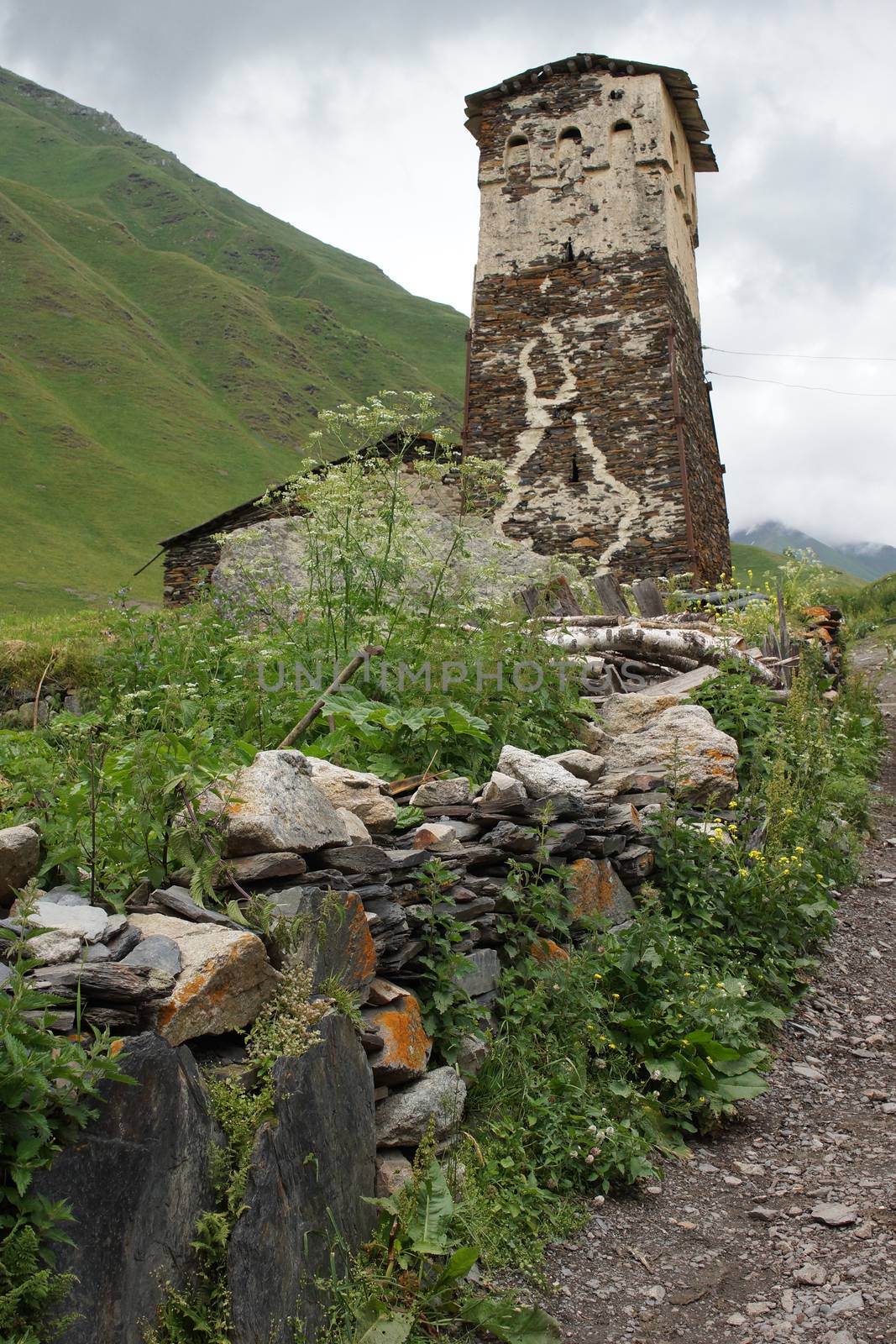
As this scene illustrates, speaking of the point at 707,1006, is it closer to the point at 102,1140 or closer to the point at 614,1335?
the point at 614,1335

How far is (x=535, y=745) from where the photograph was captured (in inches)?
248

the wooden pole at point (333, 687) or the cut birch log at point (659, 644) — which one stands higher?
the cut birch log at point (659, 644)

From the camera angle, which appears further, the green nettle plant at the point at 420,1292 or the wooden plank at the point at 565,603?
the wooden plank at the point at 565,603

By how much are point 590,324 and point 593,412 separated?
151cm

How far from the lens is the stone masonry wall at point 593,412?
15969 mm

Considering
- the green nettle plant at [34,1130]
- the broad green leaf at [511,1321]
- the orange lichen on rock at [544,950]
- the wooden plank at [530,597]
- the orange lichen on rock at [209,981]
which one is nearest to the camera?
the green nettle plant at [34,1130]

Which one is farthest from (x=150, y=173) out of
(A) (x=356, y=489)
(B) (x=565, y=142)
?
(A) (x=356, y=489)

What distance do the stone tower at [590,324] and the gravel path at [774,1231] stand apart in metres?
11.2

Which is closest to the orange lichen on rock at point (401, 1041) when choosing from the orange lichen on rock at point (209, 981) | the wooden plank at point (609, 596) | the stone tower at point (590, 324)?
the orange lichen on rock at point (209, 981)

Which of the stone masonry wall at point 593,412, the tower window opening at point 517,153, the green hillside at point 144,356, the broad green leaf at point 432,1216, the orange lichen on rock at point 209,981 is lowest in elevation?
the broad green leaf at point 432,1216

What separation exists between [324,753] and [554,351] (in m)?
13.0

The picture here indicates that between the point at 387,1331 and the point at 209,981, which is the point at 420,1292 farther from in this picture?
the point at 209,981

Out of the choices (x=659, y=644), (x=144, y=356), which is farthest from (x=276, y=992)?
(x=144, y=356)

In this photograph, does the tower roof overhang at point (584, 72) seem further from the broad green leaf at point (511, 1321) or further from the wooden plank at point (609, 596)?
the broad green leaf at point (511, 1321)
